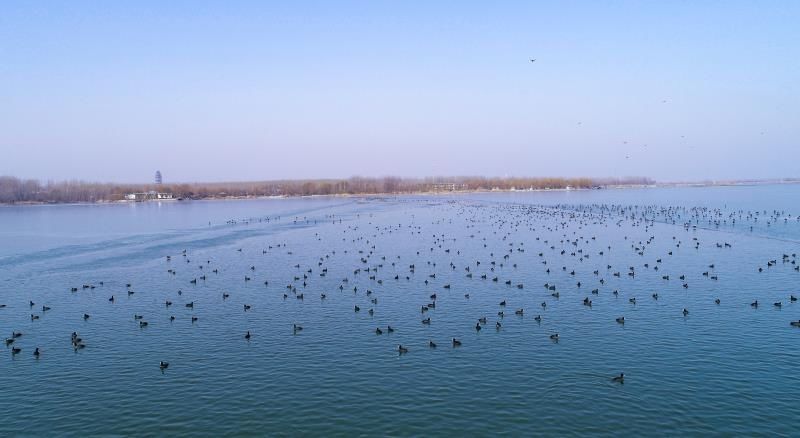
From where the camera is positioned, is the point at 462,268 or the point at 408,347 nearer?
the point at 408,347

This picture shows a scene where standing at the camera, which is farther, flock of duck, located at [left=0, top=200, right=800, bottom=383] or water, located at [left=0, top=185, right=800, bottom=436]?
flock of duck, located at [left=0, top=200, right=800, bottom=383]

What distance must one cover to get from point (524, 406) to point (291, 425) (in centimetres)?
873

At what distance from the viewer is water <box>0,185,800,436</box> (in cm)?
2009

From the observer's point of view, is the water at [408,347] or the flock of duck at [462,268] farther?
the flock of duck at [462,268]

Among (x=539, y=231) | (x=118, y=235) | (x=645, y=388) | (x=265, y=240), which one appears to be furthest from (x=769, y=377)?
(x=118, y=235)

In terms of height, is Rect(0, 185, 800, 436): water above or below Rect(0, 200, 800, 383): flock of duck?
below

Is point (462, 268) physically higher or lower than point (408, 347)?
higher

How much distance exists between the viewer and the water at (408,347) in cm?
2009

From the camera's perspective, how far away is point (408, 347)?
27.4 metres

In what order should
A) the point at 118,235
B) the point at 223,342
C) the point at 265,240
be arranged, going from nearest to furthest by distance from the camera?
the point at 223,342 < the point at 265,240 < the point at 118,235

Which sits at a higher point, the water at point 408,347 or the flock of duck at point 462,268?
the flock of duck at point 462,268

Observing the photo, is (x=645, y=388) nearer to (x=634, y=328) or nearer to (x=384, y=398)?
(x=634, y=328)

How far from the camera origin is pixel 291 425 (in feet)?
64.5

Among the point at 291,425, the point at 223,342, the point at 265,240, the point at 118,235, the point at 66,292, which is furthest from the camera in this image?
the point at 118,235
